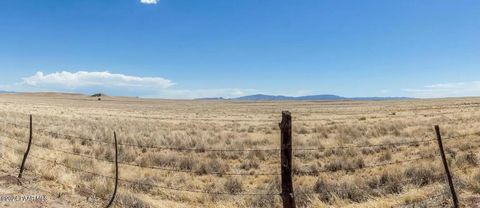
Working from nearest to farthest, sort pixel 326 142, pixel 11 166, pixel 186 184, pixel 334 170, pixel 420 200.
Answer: pixel 420 200 < pixel 11 166 < pixel 186 184 < pixel 334 170 < pixel 326 142

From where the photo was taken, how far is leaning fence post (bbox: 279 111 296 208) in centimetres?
700

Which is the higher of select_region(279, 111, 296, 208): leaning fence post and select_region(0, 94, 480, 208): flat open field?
select_region(279, 111, 296, 208): leaning fence post

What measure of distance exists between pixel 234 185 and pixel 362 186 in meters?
3.53

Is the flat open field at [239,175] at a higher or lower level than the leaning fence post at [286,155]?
lower

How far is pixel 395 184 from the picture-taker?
10734 mm

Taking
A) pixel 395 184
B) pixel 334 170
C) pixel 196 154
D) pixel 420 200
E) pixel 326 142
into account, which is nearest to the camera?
pixel 420 200

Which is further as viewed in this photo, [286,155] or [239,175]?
[239,175]

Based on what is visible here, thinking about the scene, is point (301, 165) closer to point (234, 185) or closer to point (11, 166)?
point (234, 185)

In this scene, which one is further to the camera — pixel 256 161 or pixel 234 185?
pixel 256 161

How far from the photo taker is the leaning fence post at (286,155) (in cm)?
700

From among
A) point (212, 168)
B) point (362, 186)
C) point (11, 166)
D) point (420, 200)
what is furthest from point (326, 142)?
point (11, 166)

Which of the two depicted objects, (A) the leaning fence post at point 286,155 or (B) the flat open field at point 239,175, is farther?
(B) the flat open field at point 239,175

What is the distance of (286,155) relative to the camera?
7094 millimetres

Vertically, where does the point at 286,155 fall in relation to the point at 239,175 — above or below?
above
